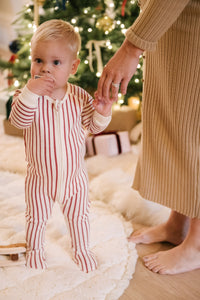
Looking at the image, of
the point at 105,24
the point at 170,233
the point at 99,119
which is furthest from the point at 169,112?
the point at 105,24

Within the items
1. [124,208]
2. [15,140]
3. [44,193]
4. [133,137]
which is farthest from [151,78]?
[15,140]

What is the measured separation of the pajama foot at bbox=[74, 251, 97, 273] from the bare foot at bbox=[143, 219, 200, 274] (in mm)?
200

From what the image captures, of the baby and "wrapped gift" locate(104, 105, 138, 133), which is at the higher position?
the baby

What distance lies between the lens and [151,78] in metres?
1.20

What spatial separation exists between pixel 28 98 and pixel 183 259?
2.56ft

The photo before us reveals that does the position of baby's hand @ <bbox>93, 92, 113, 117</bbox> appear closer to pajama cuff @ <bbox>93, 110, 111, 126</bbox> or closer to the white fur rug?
pajama cuff @ <bbox>93, 110, 111, 126</bbox>

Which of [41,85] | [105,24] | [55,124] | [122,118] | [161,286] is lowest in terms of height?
[161,286]

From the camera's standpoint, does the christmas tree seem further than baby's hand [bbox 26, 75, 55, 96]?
Yes

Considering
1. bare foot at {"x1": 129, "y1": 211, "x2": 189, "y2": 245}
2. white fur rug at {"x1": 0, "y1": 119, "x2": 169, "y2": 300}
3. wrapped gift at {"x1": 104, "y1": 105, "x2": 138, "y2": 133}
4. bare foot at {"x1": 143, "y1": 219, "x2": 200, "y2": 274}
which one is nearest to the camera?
white fur rug at {"x1": 0, "y1": 119, "x2": 169, "y2": 300}

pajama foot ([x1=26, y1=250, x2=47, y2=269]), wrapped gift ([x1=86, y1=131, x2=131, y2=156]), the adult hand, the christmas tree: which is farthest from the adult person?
the christmas tree

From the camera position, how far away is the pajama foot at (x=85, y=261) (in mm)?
1197

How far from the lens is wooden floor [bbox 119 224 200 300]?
1128mm

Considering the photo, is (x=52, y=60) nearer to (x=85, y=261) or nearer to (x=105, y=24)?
(x=85, y=261)

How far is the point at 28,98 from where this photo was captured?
0.95 meters
